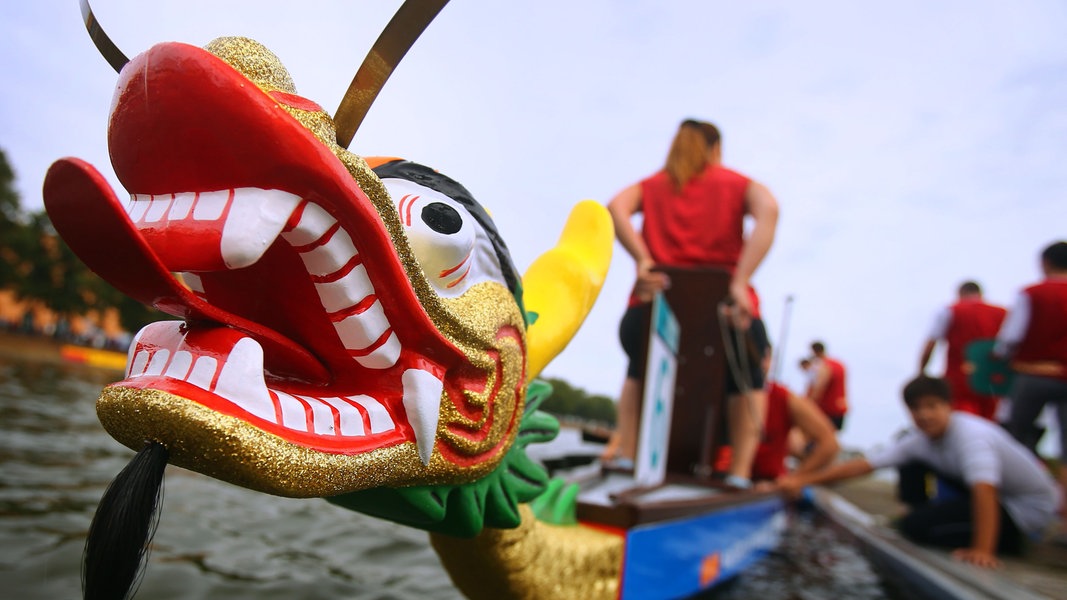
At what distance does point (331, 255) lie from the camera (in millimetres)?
819

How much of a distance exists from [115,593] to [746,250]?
97.4 inches

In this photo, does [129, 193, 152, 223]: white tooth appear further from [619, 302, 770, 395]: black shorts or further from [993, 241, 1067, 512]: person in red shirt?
[993, 241, 1067, 512]: person in red shirt

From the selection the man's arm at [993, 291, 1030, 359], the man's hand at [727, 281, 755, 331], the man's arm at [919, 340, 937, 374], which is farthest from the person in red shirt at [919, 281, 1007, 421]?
the man's hand at [727, 281, 755, 331]

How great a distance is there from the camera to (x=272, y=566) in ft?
6.56

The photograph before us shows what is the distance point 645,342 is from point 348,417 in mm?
2043

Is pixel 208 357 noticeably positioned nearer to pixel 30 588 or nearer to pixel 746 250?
pixel 30 588

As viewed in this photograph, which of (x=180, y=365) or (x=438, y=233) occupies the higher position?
(x=438, y=233)

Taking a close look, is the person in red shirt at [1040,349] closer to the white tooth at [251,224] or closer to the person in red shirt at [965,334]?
the person in red shirt at [965,334]

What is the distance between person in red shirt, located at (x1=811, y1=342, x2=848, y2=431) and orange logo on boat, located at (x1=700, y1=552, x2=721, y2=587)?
5002 millimetres

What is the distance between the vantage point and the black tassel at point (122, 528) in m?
0.69

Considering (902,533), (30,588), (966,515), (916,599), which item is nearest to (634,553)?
(30,588)

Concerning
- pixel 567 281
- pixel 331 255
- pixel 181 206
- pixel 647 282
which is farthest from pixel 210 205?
pixel 647 282

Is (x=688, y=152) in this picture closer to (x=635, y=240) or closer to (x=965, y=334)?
(x=635, y=240)

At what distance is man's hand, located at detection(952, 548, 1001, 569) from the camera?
306 centimetres
